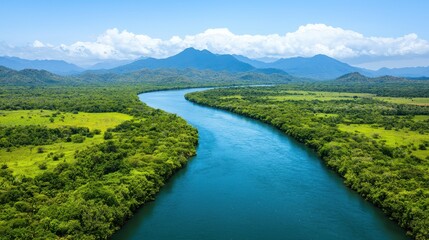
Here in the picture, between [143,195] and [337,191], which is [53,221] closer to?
[143,195]

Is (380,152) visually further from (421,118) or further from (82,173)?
(421,118)

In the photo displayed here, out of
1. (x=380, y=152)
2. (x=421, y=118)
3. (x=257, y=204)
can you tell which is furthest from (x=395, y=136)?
(x=257, y=204)

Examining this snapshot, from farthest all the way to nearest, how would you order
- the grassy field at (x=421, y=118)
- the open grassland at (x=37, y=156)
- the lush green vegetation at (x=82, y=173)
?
the grassy field at (x=421, y=118)
the open grassland at (x=37, y=156)
the lush green vegetation at (x=82, y=173)

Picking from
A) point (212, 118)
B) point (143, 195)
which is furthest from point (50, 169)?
point (212, 118)

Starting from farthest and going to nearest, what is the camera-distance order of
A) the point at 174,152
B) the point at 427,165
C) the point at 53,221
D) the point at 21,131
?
the point at 21,131, the point at 174,152, the point at 427,165, the point at 53,221

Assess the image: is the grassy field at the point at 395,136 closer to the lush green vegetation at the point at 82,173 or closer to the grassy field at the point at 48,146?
the lush green vegetation at the point at 82,173

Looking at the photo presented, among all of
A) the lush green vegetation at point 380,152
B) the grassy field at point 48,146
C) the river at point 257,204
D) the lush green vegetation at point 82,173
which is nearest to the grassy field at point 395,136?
the lush green vegetation at point 380,152
